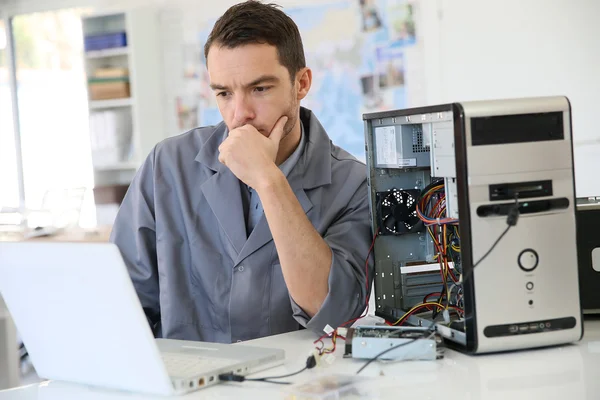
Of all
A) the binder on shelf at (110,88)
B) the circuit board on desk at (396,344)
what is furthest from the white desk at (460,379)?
the binder on shelf at (110,88)

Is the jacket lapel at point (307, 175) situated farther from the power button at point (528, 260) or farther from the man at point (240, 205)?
the power button at point (528, 260)

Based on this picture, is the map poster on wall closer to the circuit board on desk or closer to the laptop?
the circuit board on desk

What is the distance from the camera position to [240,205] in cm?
167

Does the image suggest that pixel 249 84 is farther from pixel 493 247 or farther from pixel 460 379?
pixel 460 379

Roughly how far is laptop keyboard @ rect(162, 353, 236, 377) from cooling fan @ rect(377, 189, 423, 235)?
0.49 metres

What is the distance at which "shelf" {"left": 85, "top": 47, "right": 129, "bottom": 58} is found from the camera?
18.0 feet

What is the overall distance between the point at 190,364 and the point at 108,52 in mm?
4714

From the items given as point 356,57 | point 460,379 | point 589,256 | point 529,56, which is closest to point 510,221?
point 460,379

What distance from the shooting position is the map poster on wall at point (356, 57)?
4730 mm

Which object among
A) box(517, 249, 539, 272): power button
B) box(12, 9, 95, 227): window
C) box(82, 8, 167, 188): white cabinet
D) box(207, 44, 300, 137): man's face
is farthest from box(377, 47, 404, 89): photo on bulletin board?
box(517, 249, 539, 272): power button

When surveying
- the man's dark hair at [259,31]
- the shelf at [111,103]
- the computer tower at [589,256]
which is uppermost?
the shelf at [111,103]

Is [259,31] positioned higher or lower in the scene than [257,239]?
higher

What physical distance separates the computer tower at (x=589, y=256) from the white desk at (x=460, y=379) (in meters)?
0.19

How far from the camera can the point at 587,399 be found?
988 millimetres
